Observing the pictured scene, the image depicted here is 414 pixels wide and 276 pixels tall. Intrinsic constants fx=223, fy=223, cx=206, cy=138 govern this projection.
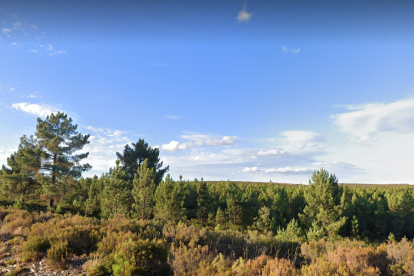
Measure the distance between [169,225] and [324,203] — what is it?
18.7m

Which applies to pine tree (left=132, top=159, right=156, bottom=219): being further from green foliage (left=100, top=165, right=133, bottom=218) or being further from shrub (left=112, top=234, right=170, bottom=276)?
Result: shrub (left=112, top=234, right=170, bottom=276)

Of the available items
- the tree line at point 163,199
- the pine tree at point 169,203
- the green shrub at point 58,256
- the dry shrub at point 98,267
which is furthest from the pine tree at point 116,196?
the dry shrub at point 98,267

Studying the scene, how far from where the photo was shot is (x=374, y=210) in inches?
1286

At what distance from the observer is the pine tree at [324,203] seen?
70.2 feet

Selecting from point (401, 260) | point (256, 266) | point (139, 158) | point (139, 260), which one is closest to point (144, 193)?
point (139, 158)

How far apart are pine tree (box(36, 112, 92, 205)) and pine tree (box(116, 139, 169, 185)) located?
5930 millimetres

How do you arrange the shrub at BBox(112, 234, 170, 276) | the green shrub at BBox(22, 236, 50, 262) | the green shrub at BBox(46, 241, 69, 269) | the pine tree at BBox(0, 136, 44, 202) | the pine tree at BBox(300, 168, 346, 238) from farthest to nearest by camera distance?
the pine tree at BBox(0, 136, 44, 202) → the pine tree at BBox(300, 168, 346, 238) → the green shrub at BBox(22, 236, 50, 262) → the green shrub at BBox(46, 241, 69, 269) → the shrub at BBox(112, 234, 170, 276)

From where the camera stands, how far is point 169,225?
10.4 metres

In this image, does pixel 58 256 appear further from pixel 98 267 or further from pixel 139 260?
pixel 139 260

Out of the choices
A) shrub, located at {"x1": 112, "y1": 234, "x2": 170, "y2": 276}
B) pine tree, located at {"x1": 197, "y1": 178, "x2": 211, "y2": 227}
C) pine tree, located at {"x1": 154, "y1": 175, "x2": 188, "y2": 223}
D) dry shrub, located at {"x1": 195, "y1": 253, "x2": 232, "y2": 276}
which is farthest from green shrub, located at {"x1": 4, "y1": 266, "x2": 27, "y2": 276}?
pine tree, located at {"x1": 197, "y1": 178, "x2": 211, "y2": 227}

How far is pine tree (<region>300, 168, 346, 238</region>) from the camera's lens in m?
21.4

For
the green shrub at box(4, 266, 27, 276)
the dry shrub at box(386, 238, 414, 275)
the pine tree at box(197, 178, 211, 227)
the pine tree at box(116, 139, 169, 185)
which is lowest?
the pine tree at box(197, 178, 211, 227)

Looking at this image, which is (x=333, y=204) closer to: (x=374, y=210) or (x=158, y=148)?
(x=374, y=210)

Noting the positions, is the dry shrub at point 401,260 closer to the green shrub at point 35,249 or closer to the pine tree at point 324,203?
the green shrub at point 35,249
